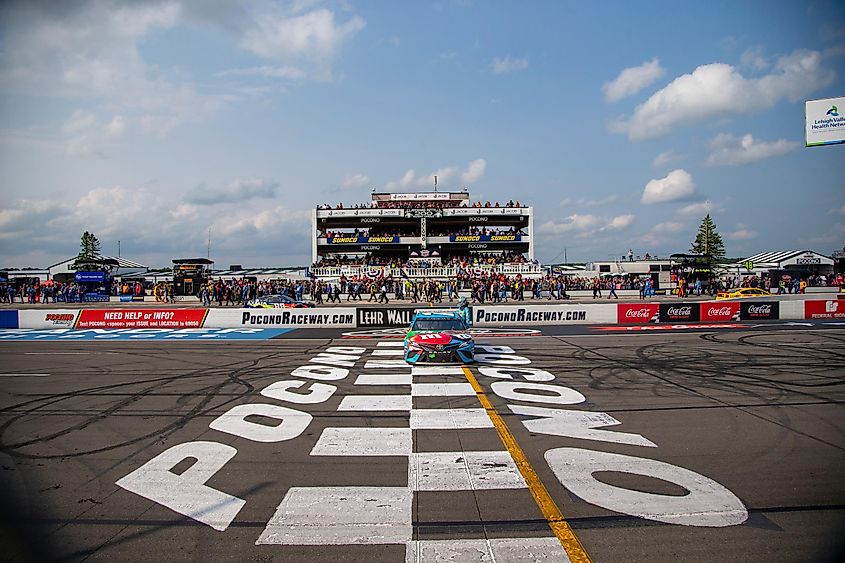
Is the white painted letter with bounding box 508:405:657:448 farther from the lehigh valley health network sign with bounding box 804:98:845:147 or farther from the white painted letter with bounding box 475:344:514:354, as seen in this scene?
the lehigh valley health network sign with bounding box 804:98:845:147

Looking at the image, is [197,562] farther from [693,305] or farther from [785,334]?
[693,305]

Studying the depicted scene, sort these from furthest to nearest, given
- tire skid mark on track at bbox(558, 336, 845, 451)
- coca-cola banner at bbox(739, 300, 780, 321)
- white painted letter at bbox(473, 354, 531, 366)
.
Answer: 1. coca-cola banner at bbox(739, 300, 780, 321)
2. white painted letter at bbox(473, 354, 531, 366)
3. tire skid mark on track at bbox(558, 336, 845, 451)

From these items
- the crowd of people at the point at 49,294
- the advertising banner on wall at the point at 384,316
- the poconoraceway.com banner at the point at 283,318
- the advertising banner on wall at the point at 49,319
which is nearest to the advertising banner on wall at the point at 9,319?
the advertising banner on wall at the point at 49,319

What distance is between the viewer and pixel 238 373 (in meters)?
12.3

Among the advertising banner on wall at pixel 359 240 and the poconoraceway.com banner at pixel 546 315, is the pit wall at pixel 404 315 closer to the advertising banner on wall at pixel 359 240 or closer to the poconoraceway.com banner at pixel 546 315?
the poconoraceway.com banner at pixel 546 315

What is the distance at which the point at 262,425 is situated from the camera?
7812mm

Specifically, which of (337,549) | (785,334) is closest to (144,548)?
(337,549)

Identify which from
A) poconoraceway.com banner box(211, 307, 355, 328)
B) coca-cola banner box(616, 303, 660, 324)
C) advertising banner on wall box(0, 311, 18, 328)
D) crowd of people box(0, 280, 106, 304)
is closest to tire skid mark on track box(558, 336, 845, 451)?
coca-cola banner box(616, 303, 660, 324)

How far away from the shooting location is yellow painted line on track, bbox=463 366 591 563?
408 cm

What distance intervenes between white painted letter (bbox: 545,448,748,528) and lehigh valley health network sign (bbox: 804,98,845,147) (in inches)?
675

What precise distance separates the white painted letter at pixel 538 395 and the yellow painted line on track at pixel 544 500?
140cm

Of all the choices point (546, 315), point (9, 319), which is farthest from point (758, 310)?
point (9, 319)

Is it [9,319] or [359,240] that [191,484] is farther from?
[359,240]

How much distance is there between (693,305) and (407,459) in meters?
23.4
